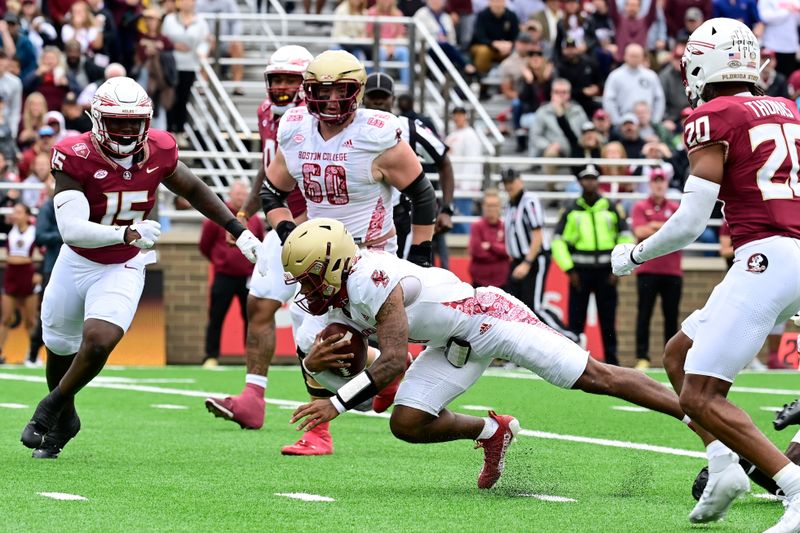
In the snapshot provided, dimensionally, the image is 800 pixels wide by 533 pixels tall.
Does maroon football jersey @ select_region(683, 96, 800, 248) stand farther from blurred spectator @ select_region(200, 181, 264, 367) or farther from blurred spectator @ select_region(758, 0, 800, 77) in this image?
blurred spectator @ select_region(758, 0, 800, 77)

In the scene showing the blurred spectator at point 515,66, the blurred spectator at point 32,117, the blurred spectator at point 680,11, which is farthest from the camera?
the blurred spectator at point 680,11

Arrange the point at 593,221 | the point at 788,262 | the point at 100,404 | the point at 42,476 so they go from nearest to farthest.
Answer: the point at 788,262 < the point at 42,476 < the point at 100,404 < the point at 593,221

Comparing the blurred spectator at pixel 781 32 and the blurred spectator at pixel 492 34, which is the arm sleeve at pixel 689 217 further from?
the blurred spectator at pixel 781 32

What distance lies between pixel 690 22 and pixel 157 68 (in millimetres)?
6635

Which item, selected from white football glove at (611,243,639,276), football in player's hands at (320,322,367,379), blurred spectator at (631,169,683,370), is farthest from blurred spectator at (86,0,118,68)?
white football glove at (611,243,639,276)

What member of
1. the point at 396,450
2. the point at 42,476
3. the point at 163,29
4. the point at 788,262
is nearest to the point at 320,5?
the point at 163,29

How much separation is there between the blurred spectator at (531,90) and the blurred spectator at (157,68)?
4133mm

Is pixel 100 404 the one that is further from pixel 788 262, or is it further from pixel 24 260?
pixel 788 262

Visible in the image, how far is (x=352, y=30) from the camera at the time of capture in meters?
17.7

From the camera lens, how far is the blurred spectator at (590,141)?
663 inches

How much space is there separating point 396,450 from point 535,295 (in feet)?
23.6

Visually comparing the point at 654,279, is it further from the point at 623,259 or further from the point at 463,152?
the point at 623,259

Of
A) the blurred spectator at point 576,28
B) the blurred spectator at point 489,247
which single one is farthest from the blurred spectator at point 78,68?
the blurred spectator at point 576,28

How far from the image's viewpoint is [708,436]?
5914 mm
